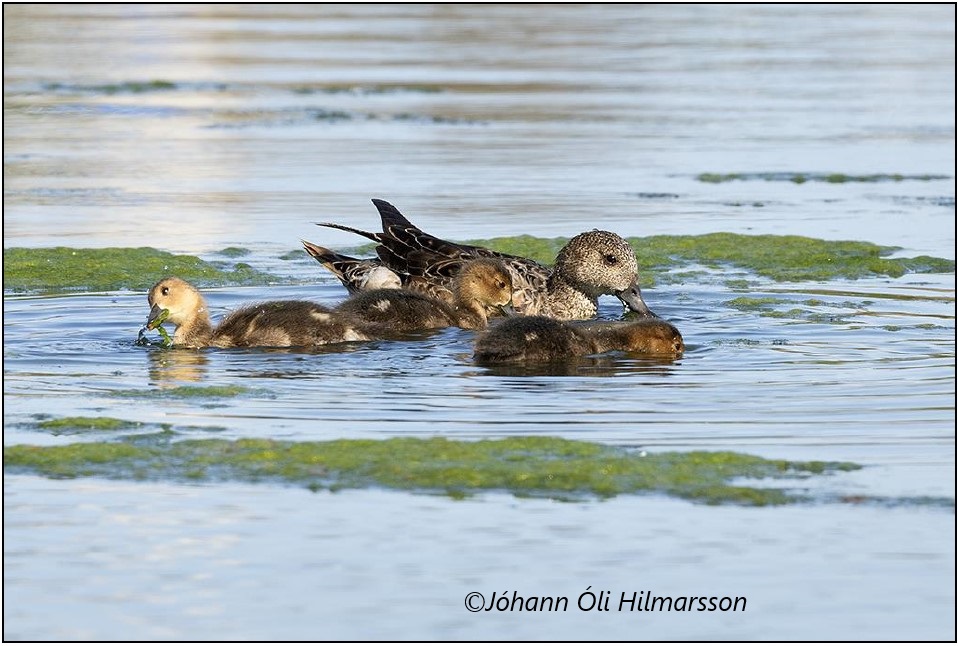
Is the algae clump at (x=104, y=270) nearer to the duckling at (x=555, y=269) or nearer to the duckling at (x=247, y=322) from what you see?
the duckling at (x=555, y=269)

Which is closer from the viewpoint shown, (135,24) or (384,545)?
(384,545)

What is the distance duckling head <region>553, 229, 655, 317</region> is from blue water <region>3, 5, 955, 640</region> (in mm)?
→ 395

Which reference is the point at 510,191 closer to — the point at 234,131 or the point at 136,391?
the point at 234,131

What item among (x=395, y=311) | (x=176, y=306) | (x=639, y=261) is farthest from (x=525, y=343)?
(x=639, y=261)

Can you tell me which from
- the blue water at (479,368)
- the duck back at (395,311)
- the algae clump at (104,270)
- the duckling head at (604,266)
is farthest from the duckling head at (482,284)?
the algae clump at (104,270)

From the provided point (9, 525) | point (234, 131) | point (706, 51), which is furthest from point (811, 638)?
point (706, 51)

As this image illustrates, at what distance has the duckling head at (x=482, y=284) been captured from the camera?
10.1 meters

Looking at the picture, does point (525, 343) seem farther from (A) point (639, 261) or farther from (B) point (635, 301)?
(A) point (639, 261)

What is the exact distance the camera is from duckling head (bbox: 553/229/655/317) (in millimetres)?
10414

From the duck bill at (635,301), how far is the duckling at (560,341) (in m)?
0.94

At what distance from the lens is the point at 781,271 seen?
11719 millimetres

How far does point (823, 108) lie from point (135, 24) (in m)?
18.2

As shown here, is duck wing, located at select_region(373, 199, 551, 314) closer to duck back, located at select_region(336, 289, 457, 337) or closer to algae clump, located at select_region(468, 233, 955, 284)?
duck back, located at select_region(336, 289, 457, 337)

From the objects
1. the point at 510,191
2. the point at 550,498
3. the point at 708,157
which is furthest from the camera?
the point at 708,157
